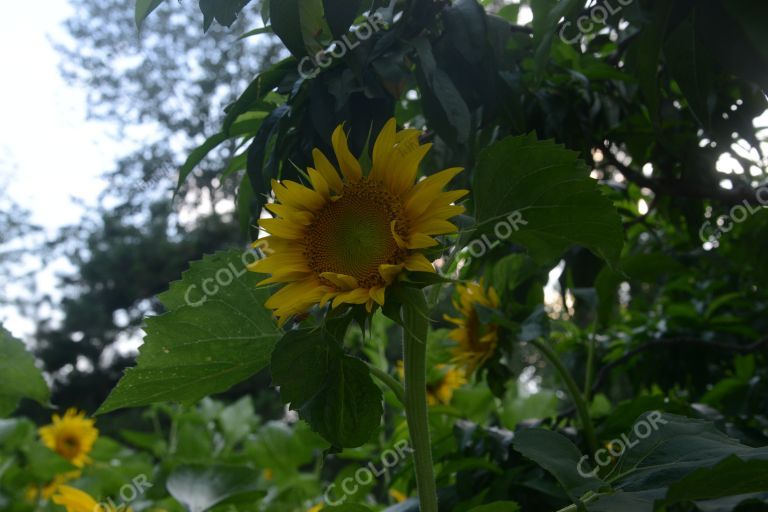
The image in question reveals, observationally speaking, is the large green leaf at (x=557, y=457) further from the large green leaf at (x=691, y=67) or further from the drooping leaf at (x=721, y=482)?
the large green leaf at (x=691, y=67)

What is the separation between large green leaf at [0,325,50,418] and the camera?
77cm

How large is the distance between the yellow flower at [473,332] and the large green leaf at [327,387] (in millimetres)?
433

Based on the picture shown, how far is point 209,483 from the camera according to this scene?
0.94 metres

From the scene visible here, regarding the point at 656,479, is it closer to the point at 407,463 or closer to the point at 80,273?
the point at 407,463

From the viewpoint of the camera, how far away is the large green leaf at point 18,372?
2.54 feet

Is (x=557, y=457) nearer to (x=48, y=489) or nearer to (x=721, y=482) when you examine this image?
(x=721, y=482)

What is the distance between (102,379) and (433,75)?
10.5m

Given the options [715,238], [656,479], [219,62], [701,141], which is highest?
[219,62]

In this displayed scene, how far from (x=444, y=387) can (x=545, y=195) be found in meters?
1.04

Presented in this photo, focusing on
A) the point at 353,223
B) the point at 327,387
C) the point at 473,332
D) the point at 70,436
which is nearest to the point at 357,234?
the point at 353,223

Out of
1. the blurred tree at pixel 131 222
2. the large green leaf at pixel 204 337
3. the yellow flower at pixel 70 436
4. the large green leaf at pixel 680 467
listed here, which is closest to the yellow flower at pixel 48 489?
the yellow flower at pixel 70 436

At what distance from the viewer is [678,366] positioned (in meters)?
1.31

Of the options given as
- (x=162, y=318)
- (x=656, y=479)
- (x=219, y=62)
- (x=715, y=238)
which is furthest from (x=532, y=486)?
(x=219, y=62)

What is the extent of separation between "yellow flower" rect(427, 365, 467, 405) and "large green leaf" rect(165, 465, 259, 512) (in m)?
0.64
